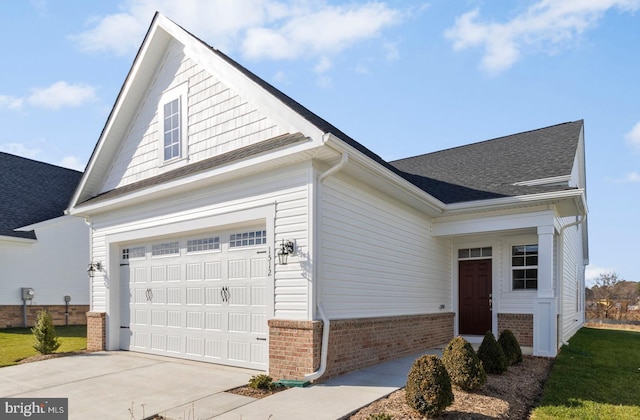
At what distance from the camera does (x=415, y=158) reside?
1694cm

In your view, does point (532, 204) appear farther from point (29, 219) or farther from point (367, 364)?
point (29, 219)

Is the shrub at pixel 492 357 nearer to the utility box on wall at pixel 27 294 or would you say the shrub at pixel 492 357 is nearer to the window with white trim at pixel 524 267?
A: the window with white trim at pixel 524 267

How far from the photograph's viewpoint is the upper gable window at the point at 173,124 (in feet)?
31.8

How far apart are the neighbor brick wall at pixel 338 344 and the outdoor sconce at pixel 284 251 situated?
1.01 metres

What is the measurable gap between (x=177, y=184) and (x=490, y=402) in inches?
260

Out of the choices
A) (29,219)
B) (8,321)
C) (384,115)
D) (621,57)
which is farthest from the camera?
(29,219)

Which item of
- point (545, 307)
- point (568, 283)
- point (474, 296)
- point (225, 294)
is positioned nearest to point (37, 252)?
point (225, 294)

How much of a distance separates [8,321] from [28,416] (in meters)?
12.7

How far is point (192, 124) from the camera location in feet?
31.2

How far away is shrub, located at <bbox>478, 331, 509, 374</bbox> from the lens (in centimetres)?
761

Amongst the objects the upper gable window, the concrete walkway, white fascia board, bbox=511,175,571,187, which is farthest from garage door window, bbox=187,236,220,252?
white fascia board, bbox=511,175,571,187

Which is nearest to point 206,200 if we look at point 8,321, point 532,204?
point 532,204

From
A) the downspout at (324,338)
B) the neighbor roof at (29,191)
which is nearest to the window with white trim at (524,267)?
the downspout at (324,338)

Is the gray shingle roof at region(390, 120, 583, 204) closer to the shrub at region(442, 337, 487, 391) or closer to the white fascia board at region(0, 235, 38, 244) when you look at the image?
the shrub at region(442, 337, 487, 391)
